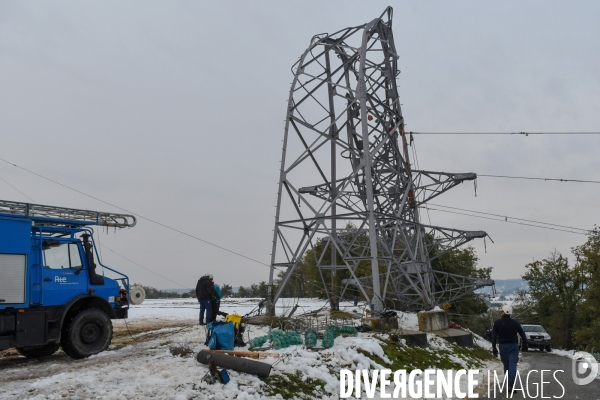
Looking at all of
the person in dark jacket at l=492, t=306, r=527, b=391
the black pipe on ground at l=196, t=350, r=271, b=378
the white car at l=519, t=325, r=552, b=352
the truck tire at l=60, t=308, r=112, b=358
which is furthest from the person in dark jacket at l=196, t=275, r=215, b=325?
the white car at l=519, t=325, r=552, b=352

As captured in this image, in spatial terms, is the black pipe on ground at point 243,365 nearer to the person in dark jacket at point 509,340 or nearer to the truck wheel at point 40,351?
the person in dark jacket at point 509,340

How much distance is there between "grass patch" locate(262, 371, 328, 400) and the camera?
356 inches

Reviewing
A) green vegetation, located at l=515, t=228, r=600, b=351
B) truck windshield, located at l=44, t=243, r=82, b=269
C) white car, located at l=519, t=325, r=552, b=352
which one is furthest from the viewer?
green vegetation, located at l=515, t=228, r=600, b=351

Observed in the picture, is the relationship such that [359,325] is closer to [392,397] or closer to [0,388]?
[392,397]

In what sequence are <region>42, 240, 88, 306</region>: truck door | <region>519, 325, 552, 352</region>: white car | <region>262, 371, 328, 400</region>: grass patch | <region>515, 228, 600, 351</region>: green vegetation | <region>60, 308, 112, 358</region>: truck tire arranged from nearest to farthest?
<region>262, 371, 328, 400</region>: grass patch
<region>42, 240, 88, 306</region>: truck door
<region>60, 308, 112, 358</region>: truck tire
<region>519, 325, 552, 352</region>: white car
<region>515, 228, 600, 351</region>: green vegetation

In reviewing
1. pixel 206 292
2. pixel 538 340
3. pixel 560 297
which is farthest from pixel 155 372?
pixel 560 297

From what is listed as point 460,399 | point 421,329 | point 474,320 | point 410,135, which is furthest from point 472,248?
point 460,399

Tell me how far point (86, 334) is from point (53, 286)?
1.35 metres

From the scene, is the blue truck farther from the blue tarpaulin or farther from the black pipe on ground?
the black pipe on ground

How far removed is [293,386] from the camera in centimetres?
945

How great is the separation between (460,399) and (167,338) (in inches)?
329

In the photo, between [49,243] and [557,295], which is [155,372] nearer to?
[49,243]

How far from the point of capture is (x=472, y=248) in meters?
49.3

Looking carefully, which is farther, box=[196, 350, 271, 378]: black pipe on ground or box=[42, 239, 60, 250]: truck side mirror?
box=[42, 239, 60, 250]: truck side mirror
